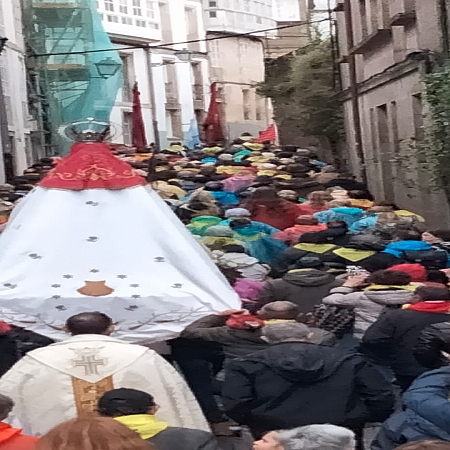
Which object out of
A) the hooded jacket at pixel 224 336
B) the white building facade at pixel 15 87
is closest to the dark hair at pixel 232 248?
the hooded jacket at pixel 224 336

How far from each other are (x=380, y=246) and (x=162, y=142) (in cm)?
3954

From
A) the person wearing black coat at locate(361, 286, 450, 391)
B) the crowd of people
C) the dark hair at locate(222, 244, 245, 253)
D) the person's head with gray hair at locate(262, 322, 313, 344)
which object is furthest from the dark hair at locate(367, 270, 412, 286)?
the dark hair at locate(222, 244, 245, 253)

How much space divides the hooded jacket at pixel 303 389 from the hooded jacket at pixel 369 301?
161 cm

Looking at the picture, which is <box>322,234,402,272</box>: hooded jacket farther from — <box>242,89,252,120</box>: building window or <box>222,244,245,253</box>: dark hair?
<box>242,89,252,120</box>: building window

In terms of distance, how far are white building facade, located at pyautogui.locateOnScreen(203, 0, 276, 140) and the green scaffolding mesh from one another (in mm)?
13871

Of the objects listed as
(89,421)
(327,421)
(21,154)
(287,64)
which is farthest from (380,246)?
(287,64)

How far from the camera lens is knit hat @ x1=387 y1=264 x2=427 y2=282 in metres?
8.28

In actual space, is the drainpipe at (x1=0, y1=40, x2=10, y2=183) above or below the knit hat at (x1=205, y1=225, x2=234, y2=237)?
above

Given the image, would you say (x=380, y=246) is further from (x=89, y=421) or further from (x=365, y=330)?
(x=89, y=421)

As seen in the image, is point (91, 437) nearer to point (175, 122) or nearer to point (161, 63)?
point (161, 63)

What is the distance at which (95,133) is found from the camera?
27.7ft

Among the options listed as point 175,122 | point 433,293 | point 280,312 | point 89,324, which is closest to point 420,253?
point 433,293

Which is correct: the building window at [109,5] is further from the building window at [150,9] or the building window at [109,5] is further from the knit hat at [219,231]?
the knit hat at [219,231]

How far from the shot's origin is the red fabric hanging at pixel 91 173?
8055 millimetres
